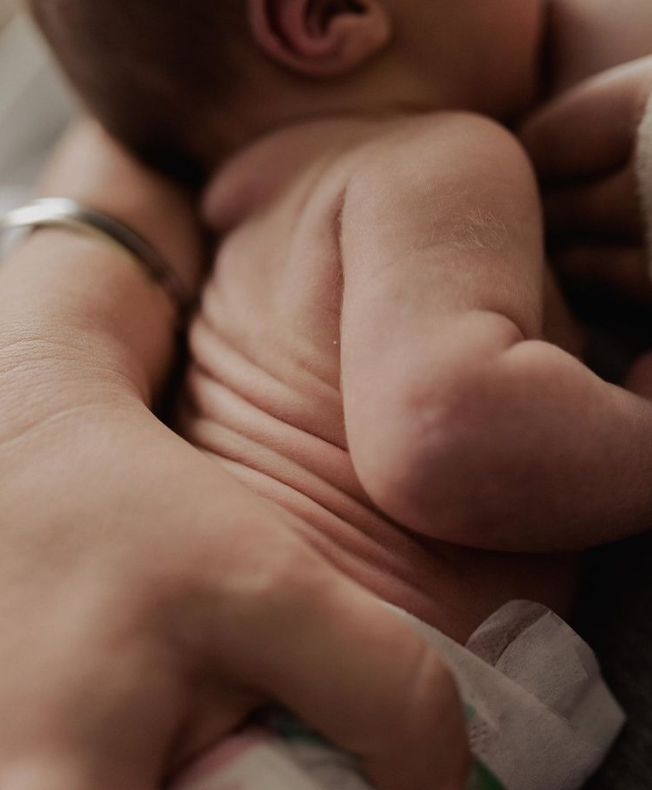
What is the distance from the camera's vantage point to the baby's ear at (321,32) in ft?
2.46

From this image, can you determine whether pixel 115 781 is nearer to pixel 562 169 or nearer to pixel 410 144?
pixel 410 144

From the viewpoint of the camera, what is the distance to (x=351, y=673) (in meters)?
0.42

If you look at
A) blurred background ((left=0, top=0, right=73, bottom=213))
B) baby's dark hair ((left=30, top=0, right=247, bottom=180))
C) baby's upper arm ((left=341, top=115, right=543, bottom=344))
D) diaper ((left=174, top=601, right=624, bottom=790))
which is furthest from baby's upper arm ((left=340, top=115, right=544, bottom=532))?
blurred background ((left=0, top=0, right=73, bottom=213))

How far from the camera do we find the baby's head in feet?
2.47

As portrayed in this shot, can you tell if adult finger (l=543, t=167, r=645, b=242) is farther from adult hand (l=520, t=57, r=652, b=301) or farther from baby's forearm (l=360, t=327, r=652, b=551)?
baby's forearm (l=360, t=327, r=652, b=551)

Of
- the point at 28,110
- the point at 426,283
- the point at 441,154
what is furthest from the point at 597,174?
the point at 28,110

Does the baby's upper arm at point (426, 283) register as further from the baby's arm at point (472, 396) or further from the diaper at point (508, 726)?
the diaper at point (508, 726)

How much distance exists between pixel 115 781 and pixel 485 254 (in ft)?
1.33

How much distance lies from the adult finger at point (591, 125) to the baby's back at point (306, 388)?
0.53ft

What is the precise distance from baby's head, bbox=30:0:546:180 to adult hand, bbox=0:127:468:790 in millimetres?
449

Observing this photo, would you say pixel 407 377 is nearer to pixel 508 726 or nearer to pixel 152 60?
A: pixel 508 726

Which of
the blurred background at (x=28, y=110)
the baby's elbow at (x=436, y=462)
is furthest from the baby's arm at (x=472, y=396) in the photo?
the blurred background at (x=28, y=110)

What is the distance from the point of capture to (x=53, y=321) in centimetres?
63

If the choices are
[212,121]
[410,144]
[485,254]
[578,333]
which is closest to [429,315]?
[485,254]
